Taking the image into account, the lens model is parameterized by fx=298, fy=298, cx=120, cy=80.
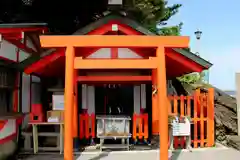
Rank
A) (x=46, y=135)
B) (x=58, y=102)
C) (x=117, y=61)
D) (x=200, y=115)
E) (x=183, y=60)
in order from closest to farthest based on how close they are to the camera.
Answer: (x=117, y=61)
(x=183, y=60)
(x=46, y=135)
(x=200, y=115)
(x=58, y=102)

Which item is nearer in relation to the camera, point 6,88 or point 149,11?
point 6,88

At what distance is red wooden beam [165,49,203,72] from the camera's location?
8164 mm

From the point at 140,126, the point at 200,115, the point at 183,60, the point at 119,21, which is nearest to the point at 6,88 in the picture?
the point at 119,21

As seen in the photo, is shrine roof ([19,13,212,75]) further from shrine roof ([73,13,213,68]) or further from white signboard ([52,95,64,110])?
white signboard ([52,95,64,110])

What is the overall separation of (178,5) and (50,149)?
54.5 feet

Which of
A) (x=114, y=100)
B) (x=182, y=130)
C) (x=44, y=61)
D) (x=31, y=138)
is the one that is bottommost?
(x=31, y=138)

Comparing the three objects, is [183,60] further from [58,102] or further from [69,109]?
[58,102]

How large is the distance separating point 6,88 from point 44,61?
123 centimetres

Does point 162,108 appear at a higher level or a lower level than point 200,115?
higher

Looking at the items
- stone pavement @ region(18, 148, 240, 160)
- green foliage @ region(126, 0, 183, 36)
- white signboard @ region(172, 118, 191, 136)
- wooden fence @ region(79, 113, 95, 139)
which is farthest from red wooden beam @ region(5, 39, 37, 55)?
green foliage @ region(126, 0, 183, 36)

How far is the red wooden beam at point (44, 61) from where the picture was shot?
8070 mm

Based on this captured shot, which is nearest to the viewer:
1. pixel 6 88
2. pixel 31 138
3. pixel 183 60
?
pixel 6 88

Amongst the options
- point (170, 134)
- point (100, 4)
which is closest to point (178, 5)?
point (100, 4)

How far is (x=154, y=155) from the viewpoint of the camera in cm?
804
